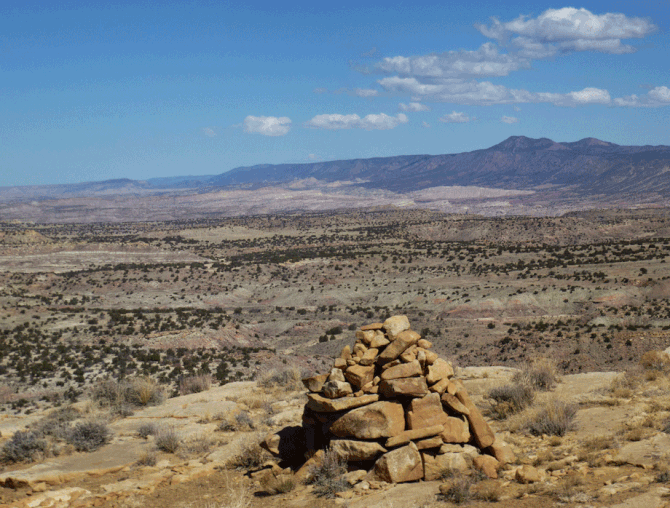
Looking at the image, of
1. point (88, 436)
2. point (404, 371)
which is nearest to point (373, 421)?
point (404, 371)

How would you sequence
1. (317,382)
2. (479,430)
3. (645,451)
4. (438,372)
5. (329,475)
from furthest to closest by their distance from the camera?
(317,382) → (438,372) → (479,430) → (329,475) → (645,451)

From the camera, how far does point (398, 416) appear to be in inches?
401

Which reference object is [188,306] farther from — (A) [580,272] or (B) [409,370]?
(B) [409,370]

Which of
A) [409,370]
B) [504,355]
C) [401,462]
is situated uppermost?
[409,370]

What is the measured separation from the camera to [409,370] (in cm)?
1054

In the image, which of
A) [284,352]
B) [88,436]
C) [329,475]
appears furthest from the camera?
[284,352]

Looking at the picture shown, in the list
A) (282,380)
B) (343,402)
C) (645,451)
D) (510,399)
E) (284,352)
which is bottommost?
(284,352)

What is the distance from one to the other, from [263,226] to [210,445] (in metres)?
132

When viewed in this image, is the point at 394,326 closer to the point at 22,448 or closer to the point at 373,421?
the point at 373,421

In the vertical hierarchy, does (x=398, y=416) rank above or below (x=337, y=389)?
below

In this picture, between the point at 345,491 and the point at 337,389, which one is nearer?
the point at 345,491

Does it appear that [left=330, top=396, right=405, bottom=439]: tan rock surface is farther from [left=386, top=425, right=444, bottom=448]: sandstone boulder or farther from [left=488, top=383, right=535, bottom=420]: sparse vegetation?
[left=488, top=383, right=535, bottom=420]: sparse vegetation

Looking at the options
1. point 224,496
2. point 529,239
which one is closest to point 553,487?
point 224,496

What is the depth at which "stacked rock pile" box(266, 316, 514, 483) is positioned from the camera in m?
9.81
